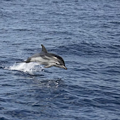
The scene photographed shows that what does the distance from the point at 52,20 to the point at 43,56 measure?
755 inches

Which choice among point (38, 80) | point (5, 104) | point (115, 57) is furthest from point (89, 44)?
point (5, 104)

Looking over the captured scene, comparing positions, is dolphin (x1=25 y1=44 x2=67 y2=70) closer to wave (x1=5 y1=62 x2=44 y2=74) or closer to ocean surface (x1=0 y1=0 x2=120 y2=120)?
ocean surface (x1=0 y1=0 x2=120 y2=120)

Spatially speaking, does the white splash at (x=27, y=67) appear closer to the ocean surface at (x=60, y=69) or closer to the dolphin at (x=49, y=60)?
the ocean surface at (x=60, y=69)

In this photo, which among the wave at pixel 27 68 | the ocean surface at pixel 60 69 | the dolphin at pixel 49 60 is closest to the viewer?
the ocean surface at pixel 60 69

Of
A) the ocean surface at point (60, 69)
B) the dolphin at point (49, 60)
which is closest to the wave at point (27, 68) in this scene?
the ocean surface at point (60, 69)

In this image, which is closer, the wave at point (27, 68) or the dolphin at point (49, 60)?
the dolphin at point (49, 60)

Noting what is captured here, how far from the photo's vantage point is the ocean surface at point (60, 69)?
17656 mm

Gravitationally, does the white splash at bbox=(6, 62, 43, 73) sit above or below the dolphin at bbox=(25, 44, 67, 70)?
below

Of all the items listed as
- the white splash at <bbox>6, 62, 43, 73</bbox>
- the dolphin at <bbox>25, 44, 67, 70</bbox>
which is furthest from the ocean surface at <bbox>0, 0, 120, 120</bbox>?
the dolphin at <bbox>25, 44, 67, 70</bbox>

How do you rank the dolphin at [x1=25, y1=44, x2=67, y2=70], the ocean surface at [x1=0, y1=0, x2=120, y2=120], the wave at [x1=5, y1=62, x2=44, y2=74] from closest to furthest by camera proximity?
the ocean surface at [x1=0, y1=0, x2=120, y2=120] → the dolphin at [x1=25, y1=44, x2=67, y2=70] → the wave at [x1=5, y1=62, x2=44, y2=74]

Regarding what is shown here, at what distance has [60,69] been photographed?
24.6m

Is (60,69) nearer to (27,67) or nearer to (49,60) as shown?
(27,67)

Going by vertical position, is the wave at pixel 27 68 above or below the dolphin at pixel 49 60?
below

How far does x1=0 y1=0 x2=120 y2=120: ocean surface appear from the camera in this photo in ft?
57.9
